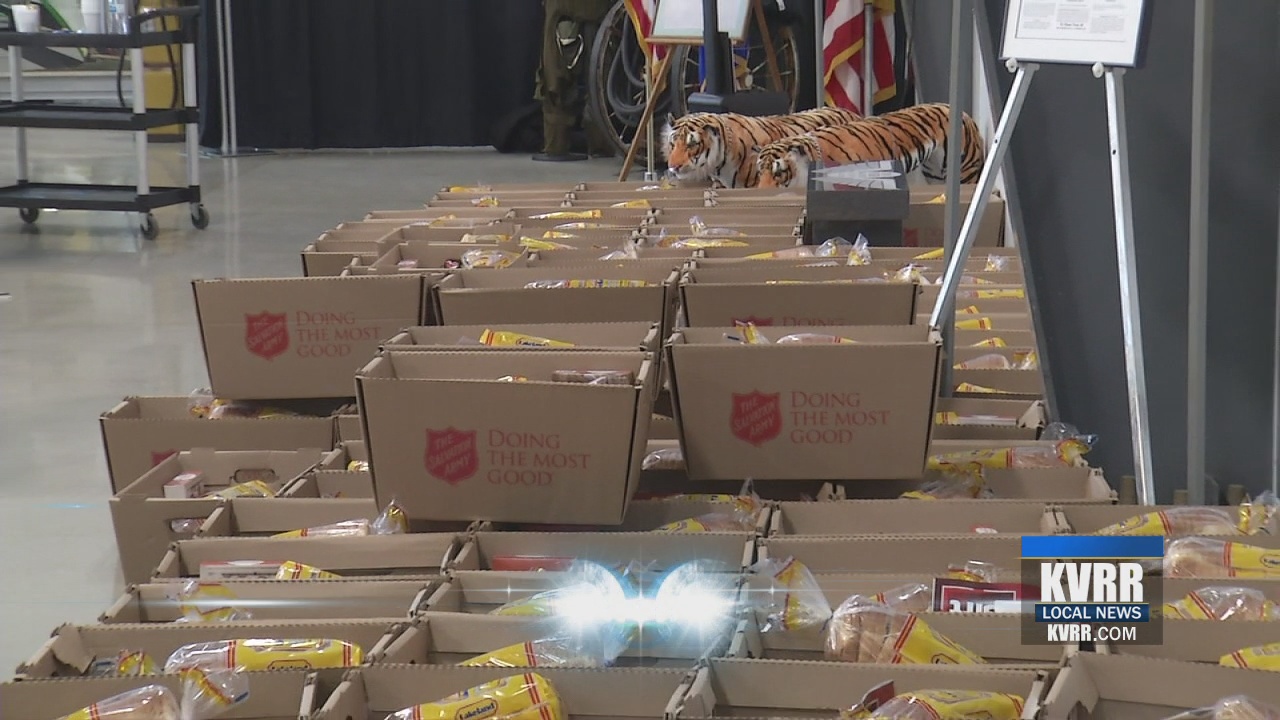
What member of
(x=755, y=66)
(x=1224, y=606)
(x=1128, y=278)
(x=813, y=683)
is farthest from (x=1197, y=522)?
(x=755, y=66)

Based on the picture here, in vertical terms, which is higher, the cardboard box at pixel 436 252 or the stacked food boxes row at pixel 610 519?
the cardboard box at pixel 436 252

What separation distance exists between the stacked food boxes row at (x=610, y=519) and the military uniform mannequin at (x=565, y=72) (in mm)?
6422

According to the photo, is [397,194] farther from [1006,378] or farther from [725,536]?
[725,536]

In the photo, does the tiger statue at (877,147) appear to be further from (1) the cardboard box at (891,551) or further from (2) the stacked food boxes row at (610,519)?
(1) the cardboard box at (891,551)

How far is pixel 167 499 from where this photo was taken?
240 centimetres

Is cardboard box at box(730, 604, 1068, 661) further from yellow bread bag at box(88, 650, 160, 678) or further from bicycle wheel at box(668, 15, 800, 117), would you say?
bicycle wheel at box(668, 15, 800, 117)

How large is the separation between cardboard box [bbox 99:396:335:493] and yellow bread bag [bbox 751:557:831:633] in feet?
4.02

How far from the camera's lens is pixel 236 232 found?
7156 mm

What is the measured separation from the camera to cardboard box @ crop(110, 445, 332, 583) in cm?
240

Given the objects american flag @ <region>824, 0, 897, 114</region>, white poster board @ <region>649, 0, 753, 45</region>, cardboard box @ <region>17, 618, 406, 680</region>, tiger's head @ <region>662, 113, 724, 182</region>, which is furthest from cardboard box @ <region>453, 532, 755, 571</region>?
american flag @ <region>824, 0, 897, 114</region>

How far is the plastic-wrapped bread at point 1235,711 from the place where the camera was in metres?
1.33

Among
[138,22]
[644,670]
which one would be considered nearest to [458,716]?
[644,670]

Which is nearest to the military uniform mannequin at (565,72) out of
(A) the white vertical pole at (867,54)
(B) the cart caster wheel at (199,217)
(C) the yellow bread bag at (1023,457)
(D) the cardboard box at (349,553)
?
(A) the white vertical pole at (867,54)

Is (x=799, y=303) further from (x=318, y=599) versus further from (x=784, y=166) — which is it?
(x=784, y=166)
